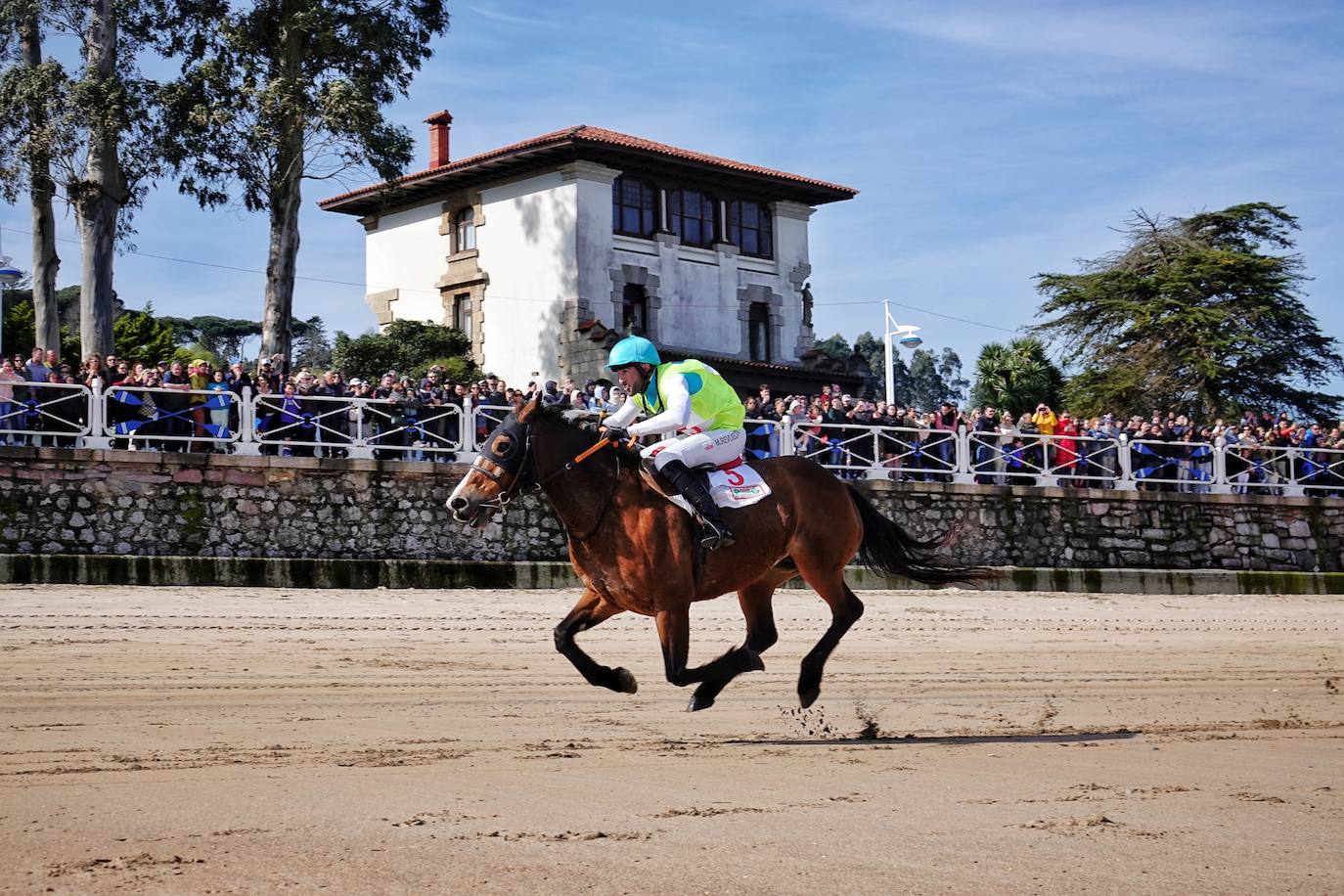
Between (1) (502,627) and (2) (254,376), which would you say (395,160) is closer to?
(2) (254,376)

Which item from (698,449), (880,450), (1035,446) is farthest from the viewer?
(1035,446)

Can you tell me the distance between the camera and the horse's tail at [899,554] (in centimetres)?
1073

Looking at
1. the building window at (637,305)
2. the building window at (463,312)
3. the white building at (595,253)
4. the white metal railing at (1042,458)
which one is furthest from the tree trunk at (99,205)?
the building window at (637,305)

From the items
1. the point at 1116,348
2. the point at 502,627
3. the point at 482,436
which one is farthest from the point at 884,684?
the point at 1116,348

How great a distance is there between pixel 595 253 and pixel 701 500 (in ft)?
104

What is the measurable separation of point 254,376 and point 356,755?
13.7m

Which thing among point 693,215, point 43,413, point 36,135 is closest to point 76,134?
point 36,135

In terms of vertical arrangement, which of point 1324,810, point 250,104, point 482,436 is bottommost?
point 1324,810

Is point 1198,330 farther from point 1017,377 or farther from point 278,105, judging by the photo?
point 278,105

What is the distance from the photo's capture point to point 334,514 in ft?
66.2

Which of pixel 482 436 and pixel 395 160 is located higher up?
pixel 395 160

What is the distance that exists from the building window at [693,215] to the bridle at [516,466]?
110 feet

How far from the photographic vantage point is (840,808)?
6.38 metres

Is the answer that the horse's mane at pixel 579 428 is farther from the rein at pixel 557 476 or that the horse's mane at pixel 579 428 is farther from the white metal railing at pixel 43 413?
the white metal railing at pixel 43 413
